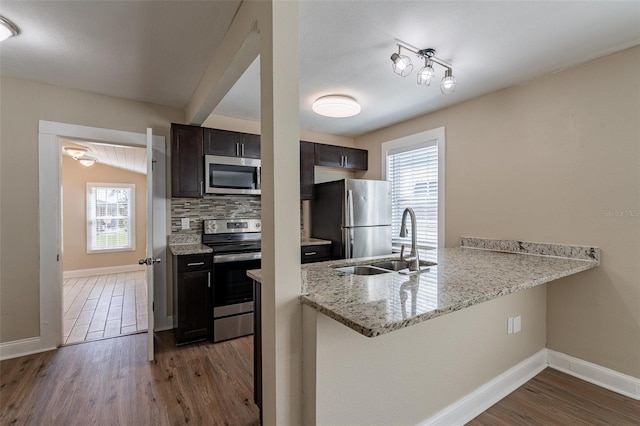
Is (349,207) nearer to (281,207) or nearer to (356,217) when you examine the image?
(356,217)

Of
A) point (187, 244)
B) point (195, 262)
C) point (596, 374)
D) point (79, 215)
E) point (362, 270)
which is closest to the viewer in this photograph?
point (362, 270)

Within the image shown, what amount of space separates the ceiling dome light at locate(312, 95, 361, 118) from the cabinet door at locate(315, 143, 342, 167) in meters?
1.05

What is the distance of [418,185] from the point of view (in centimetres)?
349

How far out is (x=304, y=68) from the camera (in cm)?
226

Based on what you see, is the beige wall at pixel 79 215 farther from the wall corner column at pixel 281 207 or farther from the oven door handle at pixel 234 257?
the wall corner column at pixel 281 207

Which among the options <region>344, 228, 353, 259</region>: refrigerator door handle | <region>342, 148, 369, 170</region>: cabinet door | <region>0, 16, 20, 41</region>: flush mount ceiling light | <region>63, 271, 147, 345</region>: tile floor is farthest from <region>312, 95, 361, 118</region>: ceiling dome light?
<region>63, 271, 147, 345</region>: tile floor

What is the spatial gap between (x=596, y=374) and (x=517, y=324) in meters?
0.66

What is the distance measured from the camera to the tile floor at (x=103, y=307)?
3.12 m

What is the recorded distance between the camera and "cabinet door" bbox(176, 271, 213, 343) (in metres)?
2.73

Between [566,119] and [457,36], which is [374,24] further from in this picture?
[566,119]

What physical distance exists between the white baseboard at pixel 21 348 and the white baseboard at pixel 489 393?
3258 millimetres

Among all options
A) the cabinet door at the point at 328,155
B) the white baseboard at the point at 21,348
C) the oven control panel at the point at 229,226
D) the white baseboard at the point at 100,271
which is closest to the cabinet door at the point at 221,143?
the oven control panel at the point at 229,226

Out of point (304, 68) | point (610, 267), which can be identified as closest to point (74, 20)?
point (304, 68)

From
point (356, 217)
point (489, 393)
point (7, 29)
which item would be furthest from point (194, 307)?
point (489, 393)
